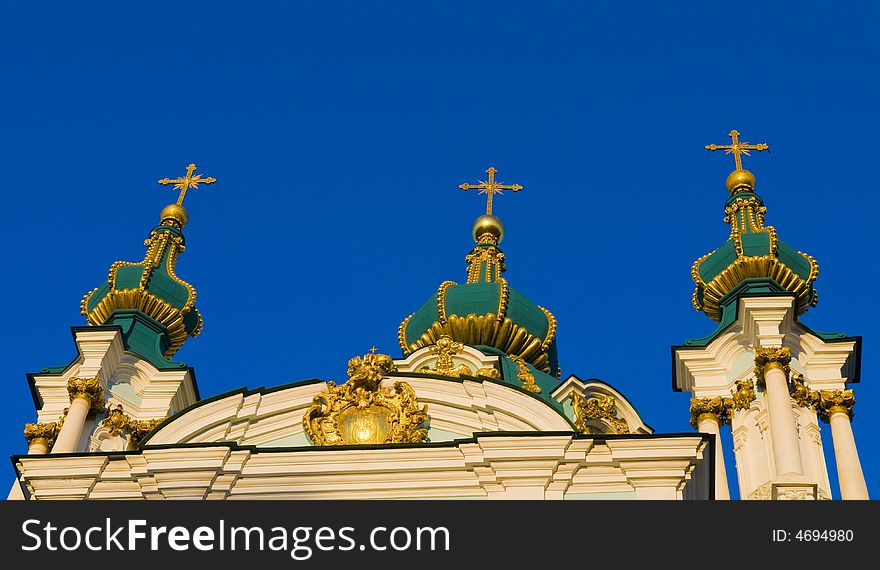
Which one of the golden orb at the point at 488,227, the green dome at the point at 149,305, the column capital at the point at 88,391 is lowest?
the column capital at the point at 88,391

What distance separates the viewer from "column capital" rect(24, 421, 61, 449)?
21.9 m

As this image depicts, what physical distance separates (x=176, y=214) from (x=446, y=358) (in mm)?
6643

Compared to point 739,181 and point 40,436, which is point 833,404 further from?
point 40,436

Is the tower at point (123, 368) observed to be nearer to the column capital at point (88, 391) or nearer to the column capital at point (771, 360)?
the column capital at point (88, 391)

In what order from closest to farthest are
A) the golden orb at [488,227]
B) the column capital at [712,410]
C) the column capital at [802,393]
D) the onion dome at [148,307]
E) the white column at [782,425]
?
the white column at [782,425], the column capital at [802,393], the column capital at [712,410], the onion dome at [148,307], the golden orb at [488,227]

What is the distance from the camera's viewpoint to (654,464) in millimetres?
16594

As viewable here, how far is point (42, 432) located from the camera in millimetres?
22000

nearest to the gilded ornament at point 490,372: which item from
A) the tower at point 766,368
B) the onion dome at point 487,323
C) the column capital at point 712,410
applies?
the onion dome at point 487,323

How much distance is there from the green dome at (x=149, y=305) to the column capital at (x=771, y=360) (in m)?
8.72

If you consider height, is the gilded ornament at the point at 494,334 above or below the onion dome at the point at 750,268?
above

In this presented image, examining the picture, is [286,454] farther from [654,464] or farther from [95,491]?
[654,464]

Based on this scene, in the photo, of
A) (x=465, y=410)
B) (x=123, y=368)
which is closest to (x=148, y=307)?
(x=123, y=368)

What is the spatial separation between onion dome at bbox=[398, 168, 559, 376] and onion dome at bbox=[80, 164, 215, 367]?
3.54 meters

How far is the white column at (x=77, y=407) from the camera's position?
21.1m
